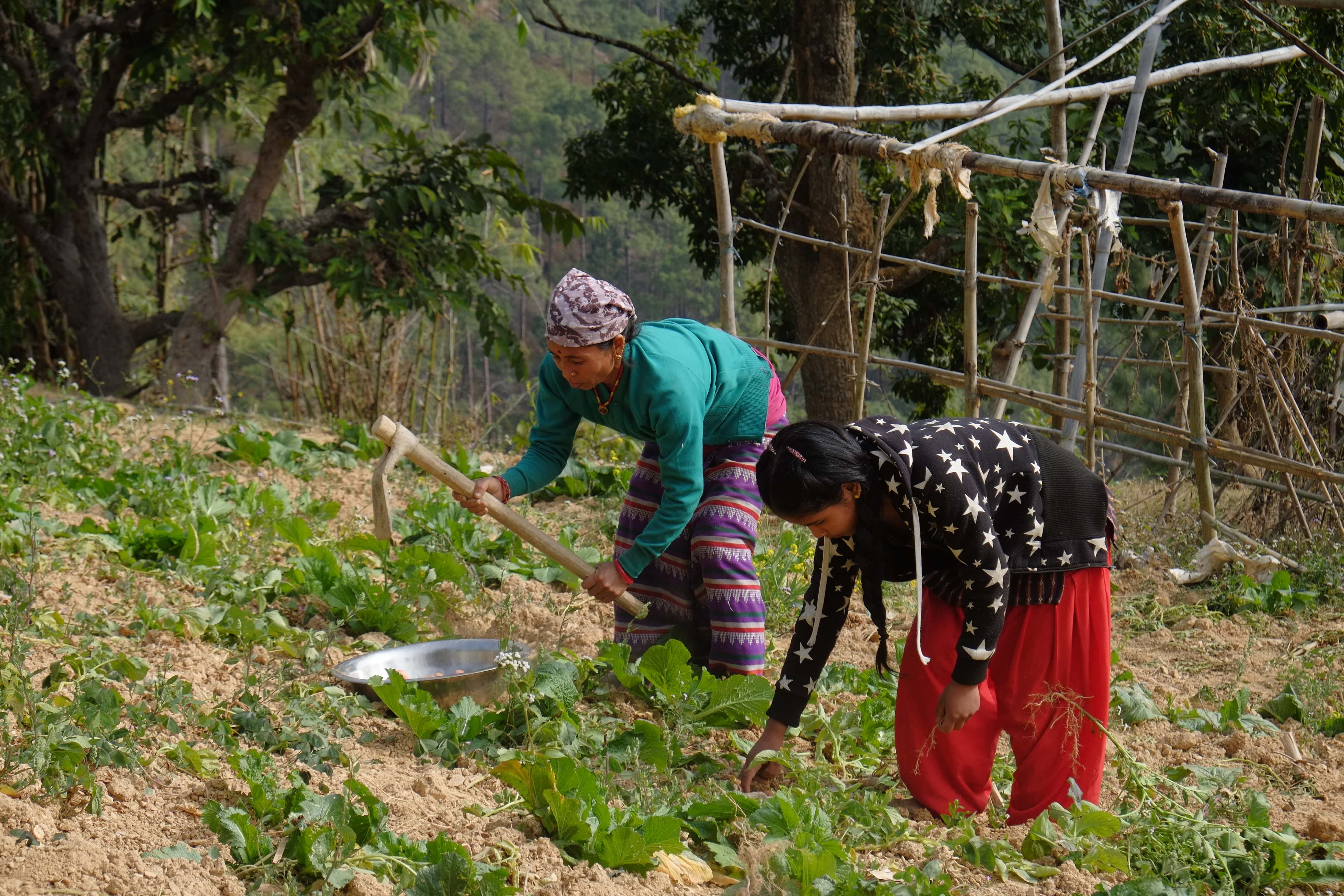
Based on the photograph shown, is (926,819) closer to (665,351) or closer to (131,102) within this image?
(665,351)

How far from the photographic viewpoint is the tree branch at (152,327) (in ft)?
26.7

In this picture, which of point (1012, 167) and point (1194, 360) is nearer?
point (1012, 167)

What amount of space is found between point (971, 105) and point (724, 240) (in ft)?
3.42

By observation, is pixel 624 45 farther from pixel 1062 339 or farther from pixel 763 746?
pixel 763 746

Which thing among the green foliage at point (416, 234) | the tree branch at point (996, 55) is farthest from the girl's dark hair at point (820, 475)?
the tree branch at point (996, 55)

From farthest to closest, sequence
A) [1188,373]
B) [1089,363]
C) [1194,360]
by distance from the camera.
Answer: [1089,363]
[1188,373]
[1194,360]

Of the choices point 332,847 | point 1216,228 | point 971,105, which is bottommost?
point 332,847

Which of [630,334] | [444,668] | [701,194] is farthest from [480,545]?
[701,194]

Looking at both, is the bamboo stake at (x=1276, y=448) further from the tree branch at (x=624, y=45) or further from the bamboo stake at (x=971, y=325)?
the tree branch at (x=624, y=45)

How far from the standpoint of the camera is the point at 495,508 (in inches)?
116

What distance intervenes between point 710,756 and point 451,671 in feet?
2.56

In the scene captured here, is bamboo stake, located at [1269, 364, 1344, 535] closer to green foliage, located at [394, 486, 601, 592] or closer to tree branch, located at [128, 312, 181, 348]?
green foliage, located at [394, 486, 601, 592]

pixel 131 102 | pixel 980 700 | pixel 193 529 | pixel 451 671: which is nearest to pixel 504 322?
pixel 131 102

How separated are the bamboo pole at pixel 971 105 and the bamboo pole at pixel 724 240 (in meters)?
→ 0.27
